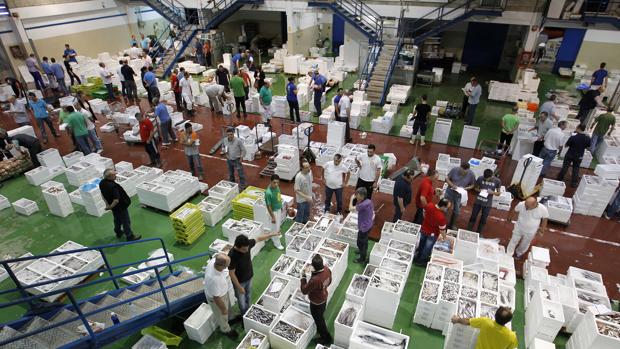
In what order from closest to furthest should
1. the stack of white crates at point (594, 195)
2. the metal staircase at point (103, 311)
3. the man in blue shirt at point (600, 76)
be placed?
1. the metal staircase at point (103, 311)
2. the stack of white crates at point (594, 195)
3. the man in blue shirt at point (600, 76)

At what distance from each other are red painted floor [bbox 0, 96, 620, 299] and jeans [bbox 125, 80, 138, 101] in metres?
3.32

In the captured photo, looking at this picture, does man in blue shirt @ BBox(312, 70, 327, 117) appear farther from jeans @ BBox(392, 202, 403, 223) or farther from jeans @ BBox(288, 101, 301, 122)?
jeans @ BBox(392, 202, 403, 223)

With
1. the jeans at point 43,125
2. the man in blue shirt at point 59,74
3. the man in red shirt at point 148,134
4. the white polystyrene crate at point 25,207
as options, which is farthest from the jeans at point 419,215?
the man in blue shirt at point 59,74

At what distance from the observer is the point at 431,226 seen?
21.9 ft

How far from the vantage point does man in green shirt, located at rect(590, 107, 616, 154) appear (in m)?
10.3

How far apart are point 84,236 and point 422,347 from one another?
747cm

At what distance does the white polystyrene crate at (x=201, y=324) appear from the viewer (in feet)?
18.5

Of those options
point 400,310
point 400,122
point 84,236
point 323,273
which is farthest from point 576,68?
point 84,236

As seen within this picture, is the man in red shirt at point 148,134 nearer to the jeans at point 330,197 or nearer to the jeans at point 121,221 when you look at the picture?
the jeans at point 121,221

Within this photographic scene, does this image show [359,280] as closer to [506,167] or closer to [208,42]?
[506,167]

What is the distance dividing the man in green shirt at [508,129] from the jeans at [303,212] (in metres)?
6.66

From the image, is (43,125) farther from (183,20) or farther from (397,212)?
(397,212)

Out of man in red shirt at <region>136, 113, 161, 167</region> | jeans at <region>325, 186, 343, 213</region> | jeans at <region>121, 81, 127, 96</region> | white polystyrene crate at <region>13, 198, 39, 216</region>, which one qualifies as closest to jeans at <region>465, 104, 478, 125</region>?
jeans at <region>325, 186, 343, 213</region>

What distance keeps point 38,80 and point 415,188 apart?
55.7ft
